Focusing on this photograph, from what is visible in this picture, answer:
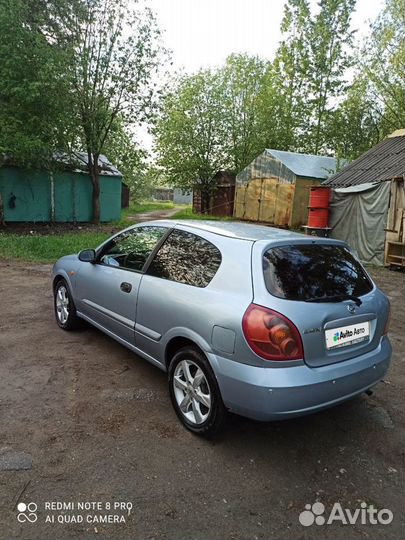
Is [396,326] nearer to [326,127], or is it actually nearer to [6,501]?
[6,501]

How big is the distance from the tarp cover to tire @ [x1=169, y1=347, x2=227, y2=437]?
9513 millimetres

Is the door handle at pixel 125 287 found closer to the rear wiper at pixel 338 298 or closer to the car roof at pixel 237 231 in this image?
the car roof at pixel 237 231

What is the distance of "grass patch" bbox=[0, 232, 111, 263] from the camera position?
9.56m

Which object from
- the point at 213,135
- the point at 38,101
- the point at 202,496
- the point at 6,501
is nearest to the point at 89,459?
the point at 6,501

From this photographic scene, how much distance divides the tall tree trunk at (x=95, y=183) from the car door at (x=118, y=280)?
14179mm

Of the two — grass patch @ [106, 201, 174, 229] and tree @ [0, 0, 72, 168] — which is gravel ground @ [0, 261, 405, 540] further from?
grass patch @ [106, 201, 174, 229]

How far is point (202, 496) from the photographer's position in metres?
2.16

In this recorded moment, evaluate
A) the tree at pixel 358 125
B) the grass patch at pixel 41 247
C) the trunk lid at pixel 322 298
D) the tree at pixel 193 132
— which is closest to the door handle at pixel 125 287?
the trunk lid at pixel 322 298

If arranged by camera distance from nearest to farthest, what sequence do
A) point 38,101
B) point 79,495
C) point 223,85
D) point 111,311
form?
point 79,495, point 111,311, point 38,101, point 223,85

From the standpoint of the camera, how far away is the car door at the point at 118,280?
3406mm

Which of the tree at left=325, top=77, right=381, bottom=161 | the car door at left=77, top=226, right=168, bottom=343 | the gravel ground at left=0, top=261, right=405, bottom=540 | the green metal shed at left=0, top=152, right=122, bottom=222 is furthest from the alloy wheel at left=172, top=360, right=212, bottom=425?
the tree at left=325, top=77, right=381, bottom=161

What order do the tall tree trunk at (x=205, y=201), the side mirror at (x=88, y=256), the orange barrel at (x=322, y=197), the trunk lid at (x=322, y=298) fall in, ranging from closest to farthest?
the trunk lid at (x=322, y=298) → the side mirror at (x=88, y=256) → the orange barrel at (x=322, y=197) → the tall tree trunk at (x=205, y=201)

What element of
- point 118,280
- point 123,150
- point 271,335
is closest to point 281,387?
point 271,335

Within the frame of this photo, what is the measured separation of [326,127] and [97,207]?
61.1 ft
